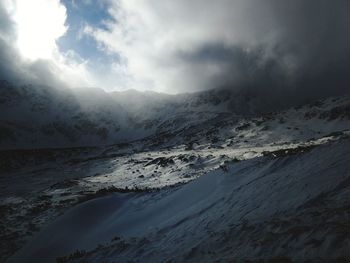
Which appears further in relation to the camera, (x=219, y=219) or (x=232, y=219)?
(x=219, y=219)

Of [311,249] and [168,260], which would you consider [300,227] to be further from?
[168,260]

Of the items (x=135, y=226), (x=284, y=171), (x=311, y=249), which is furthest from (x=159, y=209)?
(x=311, y=249)

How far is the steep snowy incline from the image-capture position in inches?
281

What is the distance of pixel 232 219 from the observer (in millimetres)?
9953

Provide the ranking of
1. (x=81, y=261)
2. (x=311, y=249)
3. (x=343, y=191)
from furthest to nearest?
(x=81, y=261), (x=343, y=191), (x=311, y=249)

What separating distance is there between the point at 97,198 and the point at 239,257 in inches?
514

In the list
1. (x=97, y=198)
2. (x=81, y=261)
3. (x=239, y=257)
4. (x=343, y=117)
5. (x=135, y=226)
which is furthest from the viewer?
(x=343, y=117)

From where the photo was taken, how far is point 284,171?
12086 millimetres

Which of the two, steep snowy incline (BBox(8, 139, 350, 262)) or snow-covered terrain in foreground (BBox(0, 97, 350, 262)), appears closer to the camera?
steep snowy incline (BBox(8, 139, 350, 262))

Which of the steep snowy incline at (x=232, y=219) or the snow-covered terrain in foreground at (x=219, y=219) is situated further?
the snow-covered terrain in foreground at (x=219, y=219)

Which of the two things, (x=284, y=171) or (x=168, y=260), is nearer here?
(x=168, y=260)

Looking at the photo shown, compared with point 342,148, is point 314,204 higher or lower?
lower

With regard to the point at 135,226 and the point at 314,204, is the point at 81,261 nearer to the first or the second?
the point at 135,226

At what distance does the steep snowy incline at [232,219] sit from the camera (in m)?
7.13
